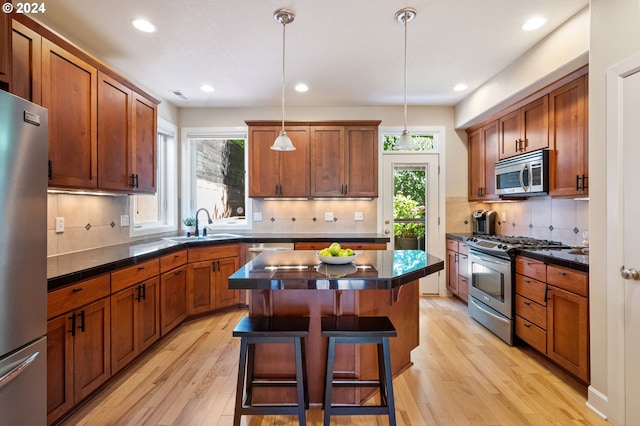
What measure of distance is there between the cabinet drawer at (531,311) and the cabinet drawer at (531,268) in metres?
0.23

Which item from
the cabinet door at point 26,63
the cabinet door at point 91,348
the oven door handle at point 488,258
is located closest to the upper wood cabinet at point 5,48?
the cabinet door at point 26,63

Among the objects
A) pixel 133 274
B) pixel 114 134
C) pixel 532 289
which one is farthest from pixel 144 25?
pixel 532 289

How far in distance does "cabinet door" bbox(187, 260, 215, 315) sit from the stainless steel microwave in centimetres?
344

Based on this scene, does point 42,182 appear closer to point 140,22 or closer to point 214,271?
point 140,22

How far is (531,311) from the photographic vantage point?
2719 millimetres

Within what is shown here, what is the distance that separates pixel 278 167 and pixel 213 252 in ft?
4.56

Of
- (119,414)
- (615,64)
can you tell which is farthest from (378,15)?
(119,414)

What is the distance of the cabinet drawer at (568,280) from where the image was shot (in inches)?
85.4

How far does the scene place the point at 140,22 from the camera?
8.10 feet

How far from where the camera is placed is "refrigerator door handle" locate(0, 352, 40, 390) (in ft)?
4.06

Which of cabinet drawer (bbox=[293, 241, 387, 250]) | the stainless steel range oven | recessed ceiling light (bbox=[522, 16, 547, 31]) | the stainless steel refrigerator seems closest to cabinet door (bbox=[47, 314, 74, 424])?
the stainless steel refrigerator

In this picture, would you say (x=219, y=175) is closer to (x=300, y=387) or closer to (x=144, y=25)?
(x=144, y=25)

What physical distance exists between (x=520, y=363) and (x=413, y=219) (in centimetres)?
233

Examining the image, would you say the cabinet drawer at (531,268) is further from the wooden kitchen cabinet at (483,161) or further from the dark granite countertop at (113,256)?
the dark granite countertop at (113,256)
